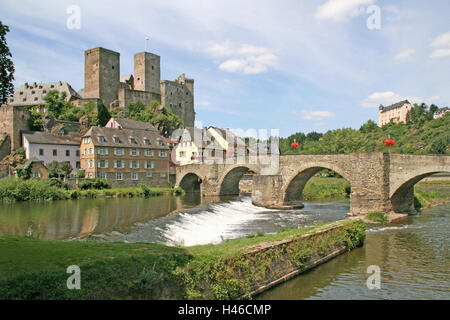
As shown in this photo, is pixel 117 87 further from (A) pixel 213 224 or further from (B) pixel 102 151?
(A) pixel 213 224

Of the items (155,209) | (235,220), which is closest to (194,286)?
(235,220)

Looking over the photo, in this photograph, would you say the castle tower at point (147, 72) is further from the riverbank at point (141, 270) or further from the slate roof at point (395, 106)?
the slate roof at point (395, 106)

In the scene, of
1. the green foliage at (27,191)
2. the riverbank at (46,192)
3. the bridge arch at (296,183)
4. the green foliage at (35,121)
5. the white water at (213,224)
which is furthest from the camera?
the green foliage at (35,121)

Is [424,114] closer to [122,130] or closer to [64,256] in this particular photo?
[122,130]

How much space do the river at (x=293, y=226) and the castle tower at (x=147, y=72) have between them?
5396cm

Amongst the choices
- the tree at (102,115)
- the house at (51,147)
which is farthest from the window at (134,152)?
the tree at (102,115)

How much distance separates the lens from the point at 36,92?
73438 millimetres

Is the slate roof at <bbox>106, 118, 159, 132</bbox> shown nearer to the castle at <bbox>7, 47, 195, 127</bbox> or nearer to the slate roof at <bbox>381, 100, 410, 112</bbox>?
the castle at <bbox>7, 47, 195, 127</bbox>

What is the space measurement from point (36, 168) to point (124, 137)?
502 inches

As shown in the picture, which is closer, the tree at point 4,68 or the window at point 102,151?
the tree at point 4,68

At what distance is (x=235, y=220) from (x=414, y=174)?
45.4 feet

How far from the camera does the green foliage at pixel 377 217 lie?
1041 inches

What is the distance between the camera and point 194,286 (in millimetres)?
9406

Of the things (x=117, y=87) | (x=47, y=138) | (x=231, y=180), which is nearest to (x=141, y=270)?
(x=231, y=180)
